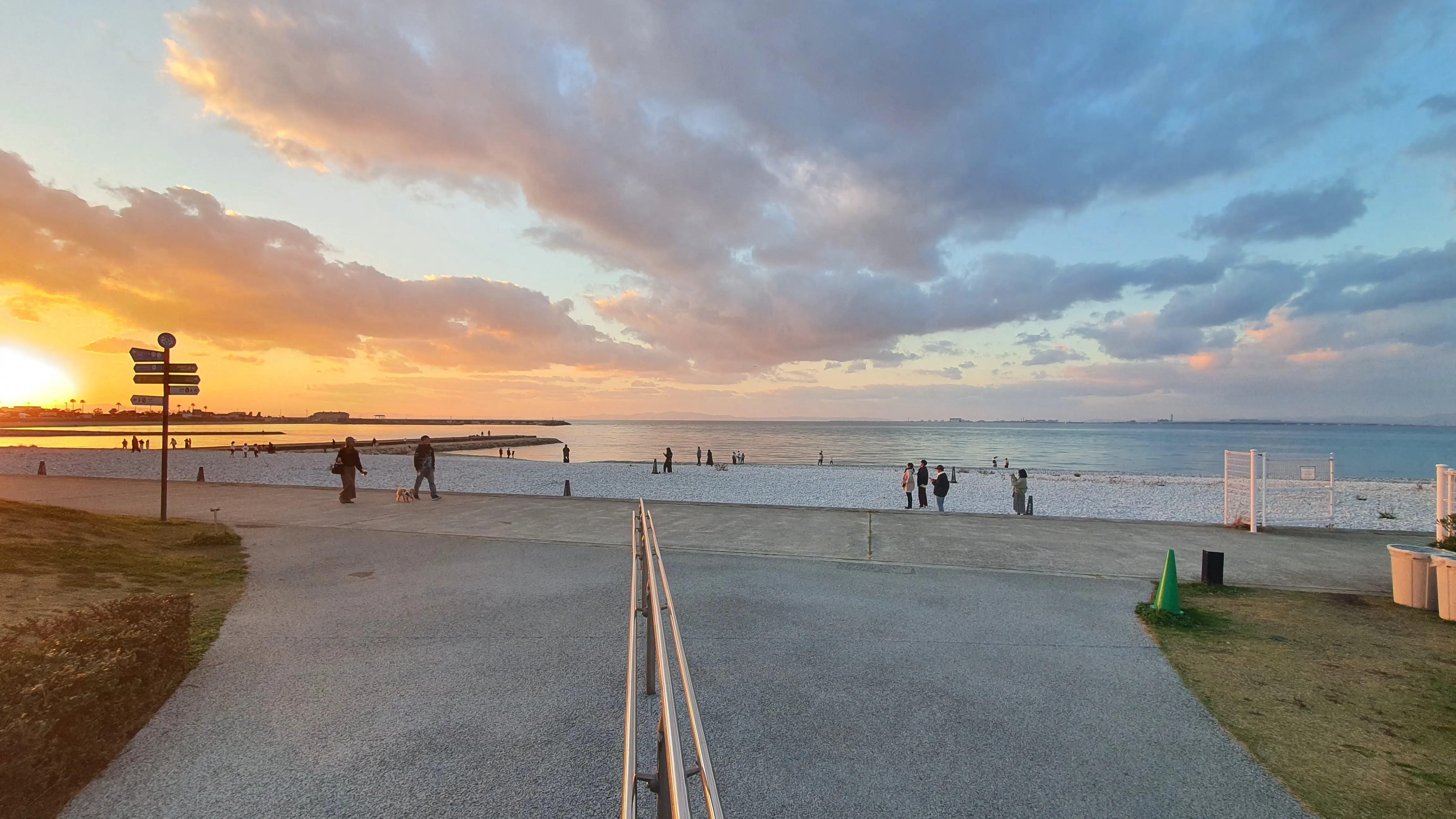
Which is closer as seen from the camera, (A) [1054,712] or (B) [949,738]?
(B) [949,738]

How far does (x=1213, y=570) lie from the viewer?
8.41 m

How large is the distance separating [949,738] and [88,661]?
19.6 feet

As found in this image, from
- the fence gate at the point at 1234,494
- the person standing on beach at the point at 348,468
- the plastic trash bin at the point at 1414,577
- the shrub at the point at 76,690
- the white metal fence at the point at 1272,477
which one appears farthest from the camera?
A: the person standing on beach at the point at 348,468

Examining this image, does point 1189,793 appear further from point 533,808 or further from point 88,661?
point 88,661

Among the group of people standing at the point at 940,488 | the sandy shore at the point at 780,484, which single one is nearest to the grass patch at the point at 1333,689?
the sandy shore at the point at 780,484

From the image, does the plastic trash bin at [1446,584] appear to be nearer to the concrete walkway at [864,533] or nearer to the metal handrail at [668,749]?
the concrete walkway at [864,533]

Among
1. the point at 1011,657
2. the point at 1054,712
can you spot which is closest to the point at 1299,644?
the point at 1011,657

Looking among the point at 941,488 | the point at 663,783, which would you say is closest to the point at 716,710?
the point at 663,783

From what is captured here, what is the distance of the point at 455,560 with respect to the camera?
9.58 metres

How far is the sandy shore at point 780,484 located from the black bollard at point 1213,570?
9052mm

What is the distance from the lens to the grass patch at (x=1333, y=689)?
12.5 feet

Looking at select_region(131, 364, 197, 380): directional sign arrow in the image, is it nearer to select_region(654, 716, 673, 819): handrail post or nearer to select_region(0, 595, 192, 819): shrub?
select_region(0, 595, 192, 819): shrub

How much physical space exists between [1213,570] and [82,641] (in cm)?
1202

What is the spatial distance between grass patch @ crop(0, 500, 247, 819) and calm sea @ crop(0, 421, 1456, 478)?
3150 centimetres
